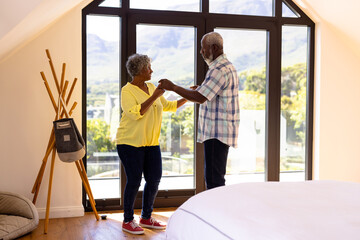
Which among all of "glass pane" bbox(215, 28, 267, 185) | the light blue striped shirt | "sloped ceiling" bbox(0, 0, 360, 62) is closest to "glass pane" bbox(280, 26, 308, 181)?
"glass pane" bbox(215, 28, 267, 185)

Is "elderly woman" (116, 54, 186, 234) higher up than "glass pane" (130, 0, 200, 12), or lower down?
lower down

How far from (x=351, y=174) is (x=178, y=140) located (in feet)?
6.33

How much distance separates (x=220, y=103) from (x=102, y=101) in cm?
176

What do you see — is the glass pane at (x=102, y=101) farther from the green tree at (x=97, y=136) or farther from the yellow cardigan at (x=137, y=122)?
the yellow cardigan at (x=137, y=122)

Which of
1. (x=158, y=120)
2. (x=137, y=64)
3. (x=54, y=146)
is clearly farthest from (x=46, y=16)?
(x=158, y=120)

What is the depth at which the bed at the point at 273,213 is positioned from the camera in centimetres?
128

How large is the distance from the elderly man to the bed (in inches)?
34.3

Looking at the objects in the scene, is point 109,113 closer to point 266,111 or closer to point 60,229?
point 60,229

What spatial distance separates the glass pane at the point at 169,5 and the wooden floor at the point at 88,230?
6.56 feet

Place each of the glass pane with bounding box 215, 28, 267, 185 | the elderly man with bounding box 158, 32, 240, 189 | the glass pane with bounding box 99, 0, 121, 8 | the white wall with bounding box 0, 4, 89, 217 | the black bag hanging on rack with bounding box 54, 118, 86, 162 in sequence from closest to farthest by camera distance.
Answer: the elderly man with bounding box 158, 32, 240, 189 < the black bag hanging on rack with bounding box 54, 118, 86, 162 < the white wall with bounding box 0, 4, 89, 217 < the glass pane with bounding box 99, 0, 121, 8 < the glass pane with bounding box 215, 28, 267, 185

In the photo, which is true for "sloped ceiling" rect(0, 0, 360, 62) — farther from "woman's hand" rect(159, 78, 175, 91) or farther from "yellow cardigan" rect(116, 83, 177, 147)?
"woman's hand" rect(159, 78, 175, 91)

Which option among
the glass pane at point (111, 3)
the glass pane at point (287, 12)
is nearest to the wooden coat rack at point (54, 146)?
the glass pane at point (111, 3)

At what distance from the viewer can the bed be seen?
1.28 m

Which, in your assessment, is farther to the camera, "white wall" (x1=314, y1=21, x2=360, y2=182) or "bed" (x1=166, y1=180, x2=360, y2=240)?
"white wall" (x1=314, y1=21, x2=360, y2=182)
